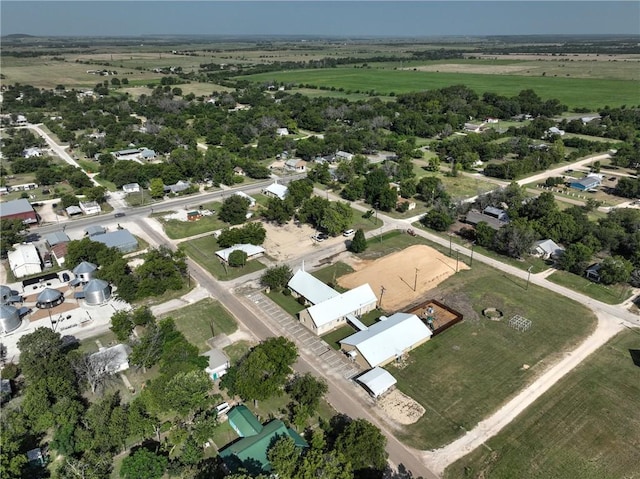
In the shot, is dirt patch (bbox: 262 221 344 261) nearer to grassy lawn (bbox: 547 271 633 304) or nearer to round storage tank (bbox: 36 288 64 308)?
round storage tank (bbox: 36 288 64 308)

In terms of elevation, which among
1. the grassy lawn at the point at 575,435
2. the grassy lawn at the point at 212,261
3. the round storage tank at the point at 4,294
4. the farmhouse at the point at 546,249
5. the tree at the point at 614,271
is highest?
the tree at the point at 614,271

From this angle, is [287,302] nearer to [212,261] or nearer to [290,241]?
[212,261]

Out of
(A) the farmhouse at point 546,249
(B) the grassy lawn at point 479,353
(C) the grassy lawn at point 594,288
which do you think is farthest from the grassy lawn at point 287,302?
(A) the farmhouse at point 546,249

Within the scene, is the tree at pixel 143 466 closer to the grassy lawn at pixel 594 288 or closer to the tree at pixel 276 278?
the tree at pixel 276 278

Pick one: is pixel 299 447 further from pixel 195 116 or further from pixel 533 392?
pixel 195 116

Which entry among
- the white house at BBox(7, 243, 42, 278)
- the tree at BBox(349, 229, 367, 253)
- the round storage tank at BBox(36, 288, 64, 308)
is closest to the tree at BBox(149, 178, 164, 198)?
the white house at BBox(7, 243, 42, 278)

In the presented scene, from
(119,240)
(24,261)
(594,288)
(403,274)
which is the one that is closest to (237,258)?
(119,240)
